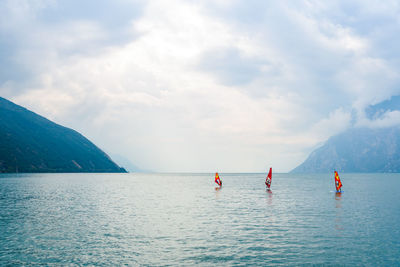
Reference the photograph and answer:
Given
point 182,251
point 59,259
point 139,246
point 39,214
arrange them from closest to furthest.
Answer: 1. point 59,259
2. point 182,251
3. point 139,246
4. point 39,214

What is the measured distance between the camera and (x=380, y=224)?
4522 centimetres

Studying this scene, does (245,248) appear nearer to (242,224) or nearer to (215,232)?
(215,232)

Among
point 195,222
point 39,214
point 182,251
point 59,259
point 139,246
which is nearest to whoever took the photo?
point 59,259

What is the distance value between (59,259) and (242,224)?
25.6 metres

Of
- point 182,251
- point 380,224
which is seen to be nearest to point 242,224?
point 182,251

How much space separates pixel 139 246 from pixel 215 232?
1075 cm

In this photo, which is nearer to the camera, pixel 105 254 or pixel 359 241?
pixel 105 254

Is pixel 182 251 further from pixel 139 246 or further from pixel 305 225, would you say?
pixel 305 225

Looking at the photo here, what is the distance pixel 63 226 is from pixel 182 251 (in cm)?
2185

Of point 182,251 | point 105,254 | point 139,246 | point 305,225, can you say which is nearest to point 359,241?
point 305,225

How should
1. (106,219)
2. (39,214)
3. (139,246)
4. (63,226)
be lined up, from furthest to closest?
(39,214) < (106,219) < (63,226) < (139,246)

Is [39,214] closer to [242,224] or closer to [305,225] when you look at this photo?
[242,224]

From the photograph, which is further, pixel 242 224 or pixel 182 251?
pixel 242 224

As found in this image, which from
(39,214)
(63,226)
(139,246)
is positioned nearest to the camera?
(139,246)
